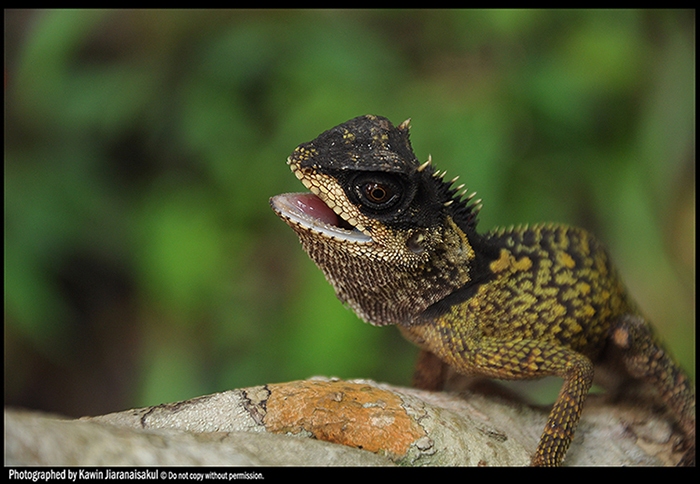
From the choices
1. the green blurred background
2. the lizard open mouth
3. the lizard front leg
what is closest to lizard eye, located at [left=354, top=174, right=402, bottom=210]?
the lizard open mouth

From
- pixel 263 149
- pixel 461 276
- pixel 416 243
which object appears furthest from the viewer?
pixel 263 149

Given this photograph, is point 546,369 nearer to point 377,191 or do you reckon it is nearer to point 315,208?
point 377,191

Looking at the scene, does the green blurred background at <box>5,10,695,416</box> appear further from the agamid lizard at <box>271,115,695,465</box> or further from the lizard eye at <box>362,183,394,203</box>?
the lizard eye at <box>362,183,394,203</box>

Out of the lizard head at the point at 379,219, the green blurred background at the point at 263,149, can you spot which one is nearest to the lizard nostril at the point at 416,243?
the lizard head at the point at 379,219

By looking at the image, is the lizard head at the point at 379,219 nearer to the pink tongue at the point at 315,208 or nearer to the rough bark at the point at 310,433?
the pink tongue at the point at 315,208

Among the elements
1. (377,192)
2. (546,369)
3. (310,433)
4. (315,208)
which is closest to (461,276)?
(546,369)
